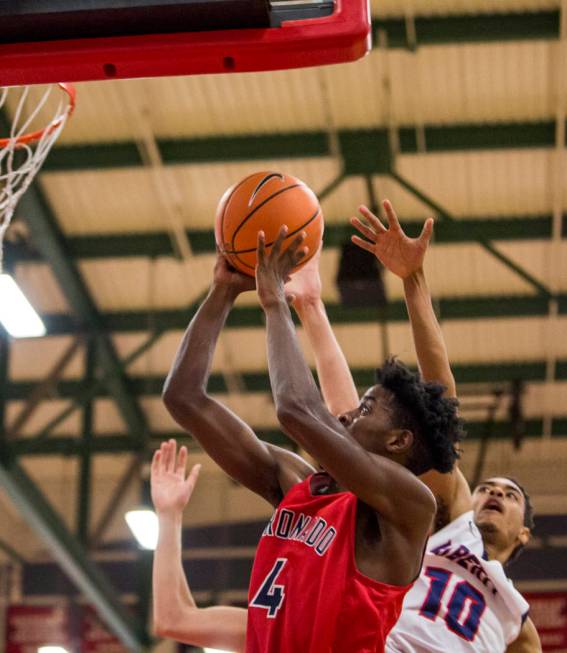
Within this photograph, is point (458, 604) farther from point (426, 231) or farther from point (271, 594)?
point (426, 231)

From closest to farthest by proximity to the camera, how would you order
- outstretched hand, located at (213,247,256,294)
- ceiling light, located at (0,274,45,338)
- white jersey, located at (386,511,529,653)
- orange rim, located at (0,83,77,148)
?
Result: outstretched hand, located at (213,247,256,294) < white jersey, located at (386,511,529,653) < orange rim, located at (0,83,77,148) < ceiling light, located at (0,274,45,338)

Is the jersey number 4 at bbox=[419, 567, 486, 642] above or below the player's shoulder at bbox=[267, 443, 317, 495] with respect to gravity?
below

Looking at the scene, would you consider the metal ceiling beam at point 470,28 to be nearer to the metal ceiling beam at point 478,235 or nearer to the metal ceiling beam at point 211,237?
the metal ceiling beam at point 478,235

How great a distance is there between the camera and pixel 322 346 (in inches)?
181

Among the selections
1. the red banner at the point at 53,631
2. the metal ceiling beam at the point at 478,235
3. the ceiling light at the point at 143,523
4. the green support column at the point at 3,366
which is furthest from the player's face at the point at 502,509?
the red banner at the point at 53,631

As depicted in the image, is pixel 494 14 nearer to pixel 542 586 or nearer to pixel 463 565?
pixel 463 565

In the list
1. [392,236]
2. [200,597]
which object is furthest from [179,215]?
[392,236]

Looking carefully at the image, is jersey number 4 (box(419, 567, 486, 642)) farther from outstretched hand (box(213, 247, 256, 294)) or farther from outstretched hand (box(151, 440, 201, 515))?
outstretched hand (box(213, 247, 256, 294))

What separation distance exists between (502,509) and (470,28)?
6117 millimetres

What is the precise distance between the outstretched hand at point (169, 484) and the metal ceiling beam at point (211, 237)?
22.0 feet

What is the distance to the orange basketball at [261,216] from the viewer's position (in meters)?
4.02

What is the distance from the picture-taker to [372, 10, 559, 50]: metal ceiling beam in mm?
10422

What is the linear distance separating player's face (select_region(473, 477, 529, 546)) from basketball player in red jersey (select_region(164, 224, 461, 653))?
1.59 m

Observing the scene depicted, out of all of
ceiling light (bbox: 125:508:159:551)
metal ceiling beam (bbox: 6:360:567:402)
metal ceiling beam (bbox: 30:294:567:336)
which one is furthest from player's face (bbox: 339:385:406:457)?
metal ceiling beam (bbox: 6:360:567:402)
